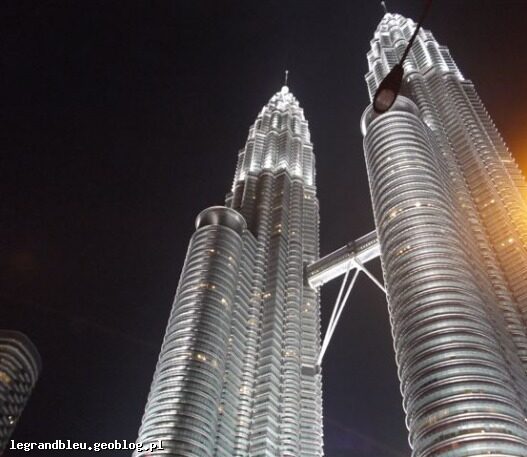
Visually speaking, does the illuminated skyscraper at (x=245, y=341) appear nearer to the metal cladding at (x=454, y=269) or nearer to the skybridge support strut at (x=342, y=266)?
the skybridge support strut at (x=342, y=266)

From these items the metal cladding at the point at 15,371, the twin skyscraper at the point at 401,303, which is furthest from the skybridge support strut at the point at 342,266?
the metal cladding at the point at 15,371

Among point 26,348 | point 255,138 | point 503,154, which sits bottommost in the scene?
point 26,348

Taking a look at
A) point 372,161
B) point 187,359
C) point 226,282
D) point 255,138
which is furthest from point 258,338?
point 255,138

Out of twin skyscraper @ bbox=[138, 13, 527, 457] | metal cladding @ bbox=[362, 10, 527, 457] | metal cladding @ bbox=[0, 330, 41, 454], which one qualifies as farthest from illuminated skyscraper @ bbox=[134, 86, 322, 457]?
metal cladding @ bbox=[0, 330, 41, 454]

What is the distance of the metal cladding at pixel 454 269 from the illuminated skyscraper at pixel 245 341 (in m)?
30.4

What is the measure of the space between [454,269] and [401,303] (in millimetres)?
8317

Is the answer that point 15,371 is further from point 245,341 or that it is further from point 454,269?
point 454,269

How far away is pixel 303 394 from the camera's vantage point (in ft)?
362

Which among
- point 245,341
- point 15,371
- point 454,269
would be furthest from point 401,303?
point 15,371

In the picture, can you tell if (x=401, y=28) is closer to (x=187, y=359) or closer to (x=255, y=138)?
(x=255, y=138)

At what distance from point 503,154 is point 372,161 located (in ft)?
96.1

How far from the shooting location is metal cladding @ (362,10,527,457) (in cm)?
6488

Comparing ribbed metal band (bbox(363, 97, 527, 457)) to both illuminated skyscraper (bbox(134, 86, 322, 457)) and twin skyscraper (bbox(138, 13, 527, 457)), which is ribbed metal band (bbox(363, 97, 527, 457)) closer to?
twin skyscraper (bbox(138, 13, 527, 457))

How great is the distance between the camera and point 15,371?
11569cm
